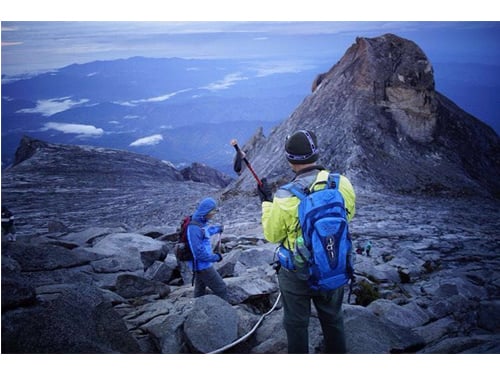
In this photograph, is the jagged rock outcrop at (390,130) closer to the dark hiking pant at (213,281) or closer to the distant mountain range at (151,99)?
the distant mountain range at (151,99)

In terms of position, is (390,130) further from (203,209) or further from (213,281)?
(213,281)

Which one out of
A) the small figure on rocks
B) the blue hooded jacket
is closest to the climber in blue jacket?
the blue hooded jacket

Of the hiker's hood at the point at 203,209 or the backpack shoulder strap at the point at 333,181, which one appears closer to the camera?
the backpack shoulder strap at the point at 333,181

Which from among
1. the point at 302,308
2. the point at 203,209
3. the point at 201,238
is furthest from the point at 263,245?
the point at 302,308

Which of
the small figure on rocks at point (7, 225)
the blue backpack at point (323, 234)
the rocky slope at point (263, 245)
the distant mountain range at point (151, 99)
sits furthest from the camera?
the distant mountain range at point (151, 99)

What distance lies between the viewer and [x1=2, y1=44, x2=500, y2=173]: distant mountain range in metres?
7.84

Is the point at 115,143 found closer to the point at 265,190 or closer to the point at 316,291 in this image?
the point at 265,190

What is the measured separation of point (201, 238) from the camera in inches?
241

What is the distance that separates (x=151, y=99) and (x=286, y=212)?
288 inches

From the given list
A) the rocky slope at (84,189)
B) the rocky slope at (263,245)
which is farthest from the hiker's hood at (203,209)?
the rocky slope at (84,189)

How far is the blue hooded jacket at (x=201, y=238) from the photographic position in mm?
6043

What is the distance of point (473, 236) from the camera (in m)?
9.00

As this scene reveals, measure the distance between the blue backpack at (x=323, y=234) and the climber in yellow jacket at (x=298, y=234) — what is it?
96 millimetres

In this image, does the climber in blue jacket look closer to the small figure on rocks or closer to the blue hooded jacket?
the blue hooded jacket
